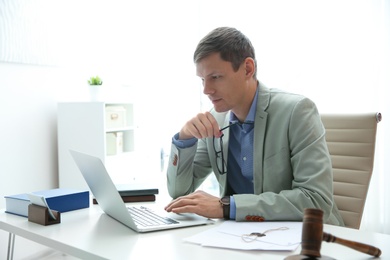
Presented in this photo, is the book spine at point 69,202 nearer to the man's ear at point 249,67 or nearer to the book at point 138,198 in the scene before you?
the book at point 138,198

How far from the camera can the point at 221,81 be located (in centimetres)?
164

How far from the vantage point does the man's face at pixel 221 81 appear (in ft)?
5.28

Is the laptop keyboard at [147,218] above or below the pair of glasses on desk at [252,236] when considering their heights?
above

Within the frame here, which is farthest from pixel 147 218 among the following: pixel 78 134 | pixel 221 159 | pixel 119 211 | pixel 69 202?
pixel 78 134

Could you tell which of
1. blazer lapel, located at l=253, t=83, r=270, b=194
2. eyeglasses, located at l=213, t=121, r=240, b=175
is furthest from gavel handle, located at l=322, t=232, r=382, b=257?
eyeglasses, located at l=213, t=121, r=240, b=175

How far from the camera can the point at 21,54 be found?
117 inches

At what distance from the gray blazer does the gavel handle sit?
0.35m

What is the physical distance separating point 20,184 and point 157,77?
1.84m

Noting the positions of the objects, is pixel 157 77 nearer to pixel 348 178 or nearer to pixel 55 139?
pixel 55 139

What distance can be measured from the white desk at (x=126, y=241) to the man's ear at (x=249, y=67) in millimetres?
710

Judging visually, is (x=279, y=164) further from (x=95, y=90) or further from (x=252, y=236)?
(x=95, y=90)

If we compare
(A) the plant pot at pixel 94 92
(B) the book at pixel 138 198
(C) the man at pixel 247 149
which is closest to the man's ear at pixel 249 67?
(C) the man at pixel 247 149

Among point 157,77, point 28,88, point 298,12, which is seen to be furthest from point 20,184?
point 298,12

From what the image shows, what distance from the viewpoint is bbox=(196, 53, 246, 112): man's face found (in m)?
1.61
